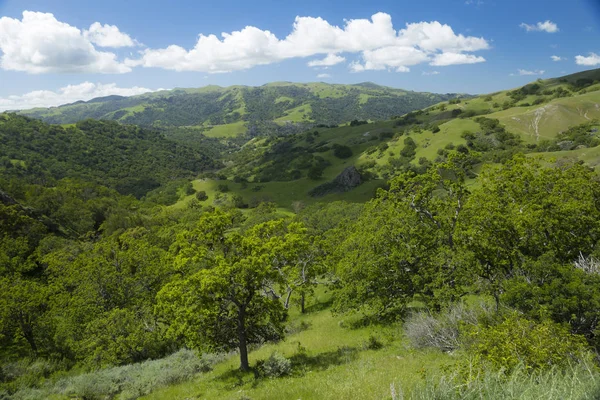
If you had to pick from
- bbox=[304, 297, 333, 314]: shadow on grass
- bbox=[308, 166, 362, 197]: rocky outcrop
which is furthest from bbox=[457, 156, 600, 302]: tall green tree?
bbox=[308, 166, 362, 197]: rocky outcrop

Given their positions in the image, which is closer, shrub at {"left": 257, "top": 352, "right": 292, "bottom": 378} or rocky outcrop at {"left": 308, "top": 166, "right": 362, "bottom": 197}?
shrub at {"left": 257, "top": 352, "right": 292, "bottom": 378}

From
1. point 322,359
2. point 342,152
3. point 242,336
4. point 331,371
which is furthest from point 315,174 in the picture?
point 331,371

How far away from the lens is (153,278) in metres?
36.6

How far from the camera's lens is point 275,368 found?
1655 centimetres

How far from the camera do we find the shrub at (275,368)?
16453mm

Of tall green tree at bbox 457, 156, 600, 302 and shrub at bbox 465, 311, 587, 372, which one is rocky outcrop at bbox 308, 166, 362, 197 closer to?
tall green tree at bbox 457, 156, 600, 302

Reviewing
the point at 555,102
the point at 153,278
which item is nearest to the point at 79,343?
the point at 153,278

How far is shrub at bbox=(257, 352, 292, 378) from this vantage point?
16.5 meters

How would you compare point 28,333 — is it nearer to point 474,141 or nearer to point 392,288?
point 392,288

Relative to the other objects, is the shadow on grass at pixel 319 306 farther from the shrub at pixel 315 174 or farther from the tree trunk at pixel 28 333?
the shrub at pixel 315 174

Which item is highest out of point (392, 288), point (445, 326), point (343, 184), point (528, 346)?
point (528, 346)

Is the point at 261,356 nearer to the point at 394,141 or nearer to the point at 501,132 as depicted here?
the point at 501,132

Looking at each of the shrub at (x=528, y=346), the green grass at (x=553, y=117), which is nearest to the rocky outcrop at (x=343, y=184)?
the green grass at (x=553, y=117)

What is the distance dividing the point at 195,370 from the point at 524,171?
24.6 metres
